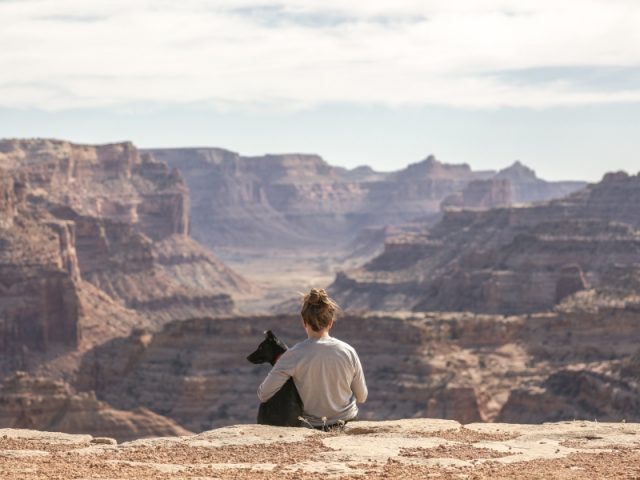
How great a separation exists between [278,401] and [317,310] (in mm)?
1788

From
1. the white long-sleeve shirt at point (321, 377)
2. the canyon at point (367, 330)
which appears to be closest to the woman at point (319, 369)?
the white long-sleeve shirt at point (321, 377)

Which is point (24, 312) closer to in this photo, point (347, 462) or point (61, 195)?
point (61, 195)

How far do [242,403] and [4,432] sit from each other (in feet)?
201

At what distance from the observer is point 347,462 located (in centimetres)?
1841

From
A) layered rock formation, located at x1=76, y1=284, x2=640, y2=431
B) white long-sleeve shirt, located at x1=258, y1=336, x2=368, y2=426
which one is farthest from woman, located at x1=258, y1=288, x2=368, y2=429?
layered rock formation, located at x1=76, y1=284, x2=640, y2=431

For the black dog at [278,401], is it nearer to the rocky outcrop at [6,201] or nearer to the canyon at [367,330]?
the canyon at [367,330]

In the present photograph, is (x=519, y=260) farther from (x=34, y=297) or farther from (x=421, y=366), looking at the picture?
(x=421, y=366)

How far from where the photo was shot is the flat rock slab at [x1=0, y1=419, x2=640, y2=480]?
17.7m

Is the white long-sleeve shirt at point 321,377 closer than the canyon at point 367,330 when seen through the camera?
Yes

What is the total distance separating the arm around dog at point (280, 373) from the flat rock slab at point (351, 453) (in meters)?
0.65

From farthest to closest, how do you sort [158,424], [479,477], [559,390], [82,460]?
[559,390] → [158,424] → [82,460] → [479,477]

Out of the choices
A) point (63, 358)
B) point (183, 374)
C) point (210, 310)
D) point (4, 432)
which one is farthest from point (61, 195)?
point (4, 432)

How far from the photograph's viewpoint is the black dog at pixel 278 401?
21.0 metres

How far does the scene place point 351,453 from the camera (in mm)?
18875
